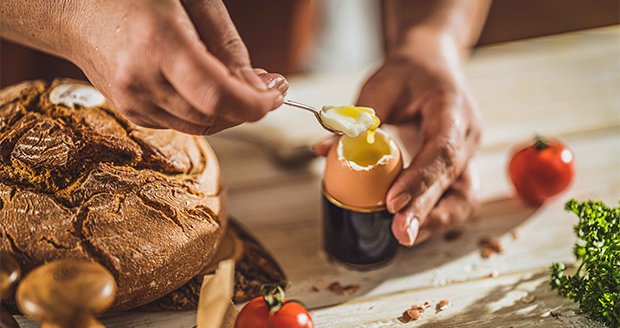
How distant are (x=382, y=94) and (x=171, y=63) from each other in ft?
2.46

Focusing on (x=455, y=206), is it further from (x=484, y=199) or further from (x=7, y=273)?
(x=7, y=273)

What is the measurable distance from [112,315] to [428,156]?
2.31 ft

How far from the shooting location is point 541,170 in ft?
5.24

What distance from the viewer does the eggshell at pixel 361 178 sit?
131 centimetres

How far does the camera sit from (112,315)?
1.31 m

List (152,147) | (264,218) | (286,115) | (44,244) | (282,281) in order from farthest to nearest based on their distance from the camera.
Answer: (286,115) < (264,218) < (282,281) < (152,147) < (44,244)

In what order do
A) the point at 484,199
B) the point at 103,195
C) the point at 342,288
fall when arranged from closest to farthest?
the point at 103,195 → the point at 342,288 → the point at 484,199

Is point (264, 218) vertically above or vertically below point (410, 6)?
below

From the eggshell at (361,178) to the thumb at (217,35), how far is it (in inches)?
13.0

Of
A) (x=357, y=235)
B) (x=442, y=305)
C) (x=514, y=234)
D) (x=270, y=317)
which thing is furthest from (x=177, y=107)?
(x=514, y=234)

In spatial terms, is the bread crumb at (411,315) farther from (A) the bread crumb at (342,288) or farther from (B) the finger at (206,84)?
(B) the finger at (206,84)

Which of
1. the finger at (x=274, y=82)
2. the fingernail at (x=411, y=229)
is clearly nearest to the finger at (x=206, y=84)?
the finger at (x=274, y=82)

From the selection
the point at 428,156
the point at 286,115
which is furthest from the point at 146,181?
the point at 286,115

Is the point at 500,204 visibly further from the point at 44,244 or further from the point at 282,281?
the point at 44,244
